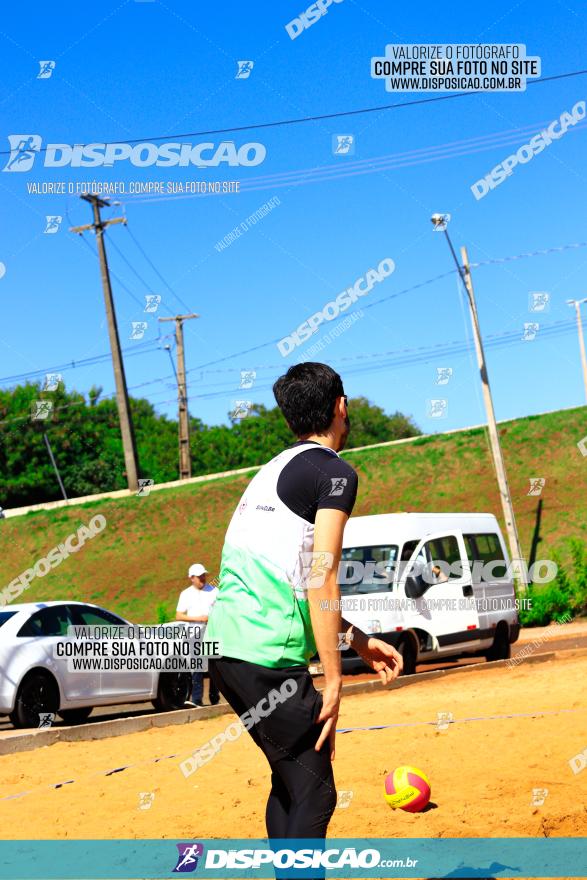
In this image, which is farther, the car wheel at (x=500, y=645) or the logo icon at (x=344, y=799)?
the car wheel at (x=500, y=645)

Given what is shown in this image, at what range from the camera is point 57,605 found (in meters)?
13.4

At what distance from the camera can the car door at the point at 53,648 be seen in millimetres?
12555

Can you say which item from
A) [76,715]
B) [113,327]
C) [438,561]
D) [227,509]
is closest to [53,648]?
[76,715]

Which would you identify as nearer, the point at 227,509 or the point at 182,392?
the point at 227,509

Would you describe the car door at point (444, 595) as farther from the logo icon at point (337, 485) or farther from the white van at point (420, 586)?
the logo icon at point (337, 485)

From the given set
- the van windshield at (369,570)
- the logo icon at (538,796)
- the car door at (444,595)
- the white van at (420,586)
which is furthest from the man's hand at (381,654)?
the van windshield at (369,570)

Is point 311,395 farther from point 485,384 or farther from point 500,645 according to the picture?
point 485,384

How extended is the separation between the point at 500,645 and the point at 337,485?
51.4ft

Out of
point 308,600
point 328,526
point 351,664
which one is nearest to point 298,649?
point 308,600

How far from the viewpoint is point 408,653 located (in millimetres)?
16156

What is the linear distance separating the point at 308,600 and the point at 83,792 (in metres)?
5.09

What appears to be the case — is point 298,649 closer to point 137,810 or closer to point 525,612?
point 137,810

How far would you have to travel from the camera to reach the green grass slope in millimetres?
43969

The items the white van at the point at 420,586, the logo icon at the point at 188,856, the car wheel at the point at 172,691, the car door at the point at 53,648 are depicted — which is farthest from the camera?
the white van at the point at 420,586
